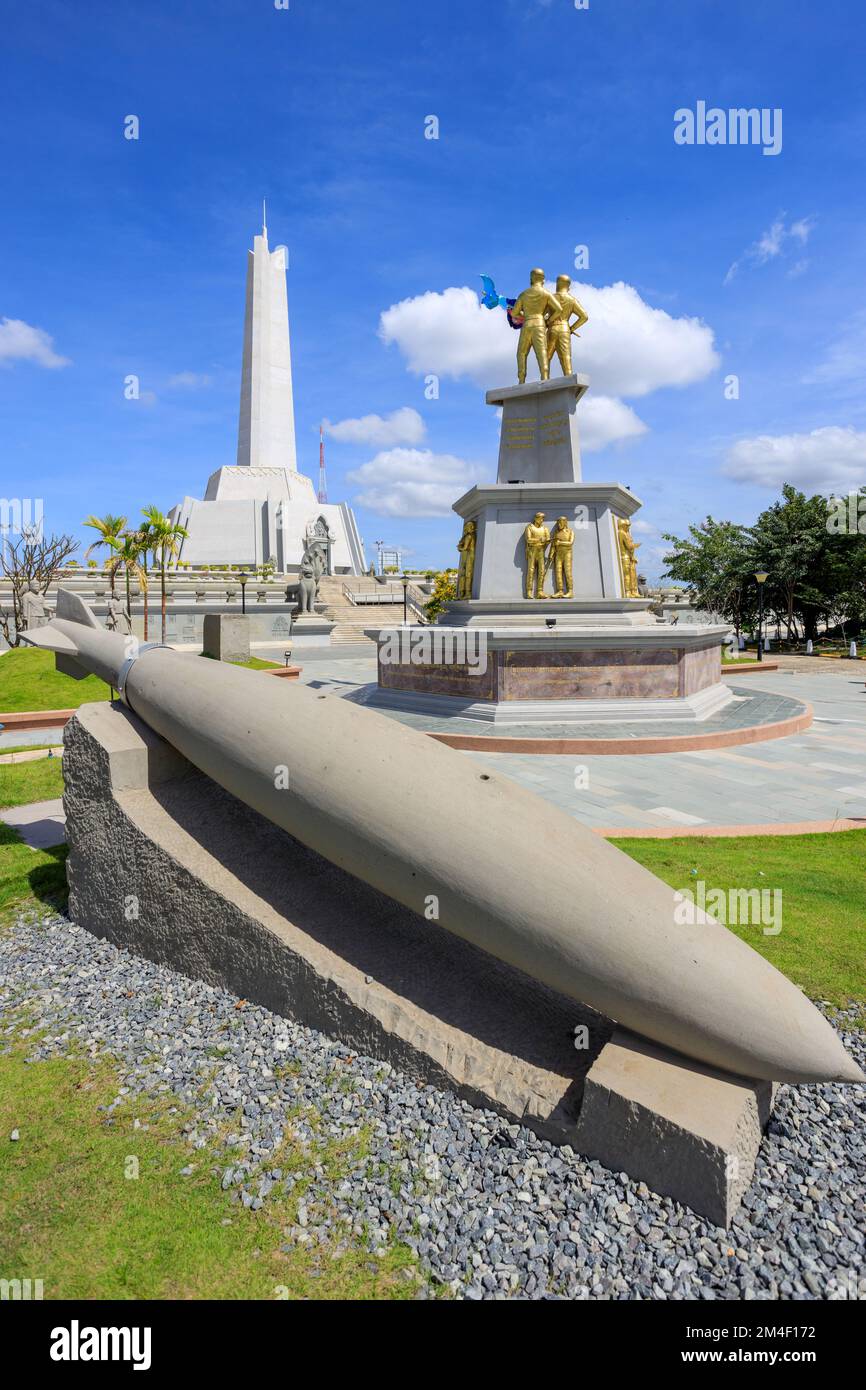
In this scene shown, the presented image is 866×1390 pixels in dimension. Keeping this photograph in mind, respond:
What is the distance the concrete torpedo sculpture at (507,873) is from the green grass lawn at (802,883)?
1.97 m

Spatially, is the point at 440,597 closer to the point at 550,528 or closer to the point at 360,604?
the point at 360,604

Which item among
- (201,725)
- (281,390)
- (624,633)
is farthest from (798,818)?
(281,390)

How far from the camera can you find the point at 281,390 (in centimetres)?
7144

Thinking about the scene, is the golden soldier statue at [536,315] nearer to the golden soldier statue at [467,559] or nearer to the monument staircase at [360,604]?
the golden soldier statue at [467,559]

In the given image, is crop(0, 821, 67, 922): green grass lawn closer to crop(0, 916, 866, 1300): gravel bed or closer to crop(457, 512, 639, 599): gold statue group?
crop(0, 916, 866, 1300): gravel bed

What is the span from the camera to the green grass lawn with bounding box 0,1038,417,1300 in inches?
108

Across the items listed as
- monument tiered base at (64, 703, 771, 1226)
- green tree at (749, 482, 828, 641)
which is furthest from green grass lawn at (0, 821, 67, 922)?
green tree at (749, 482, 828, 641)

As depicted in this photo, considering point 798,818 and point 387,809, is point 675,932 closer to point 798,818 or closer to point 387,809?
point 387,809

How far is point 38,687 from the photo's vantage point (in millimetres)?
18578

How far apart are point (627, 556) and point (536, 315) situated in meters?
7.62

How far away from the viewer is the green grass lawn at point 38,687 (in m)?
17.7

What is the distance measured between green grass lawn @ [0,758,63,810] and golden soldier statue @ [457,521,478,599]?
38.3ft

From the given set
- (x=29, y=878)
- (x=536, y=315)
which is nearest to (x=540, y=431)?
(x=536, y=315)

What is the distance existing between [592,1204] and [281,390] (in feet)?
257
